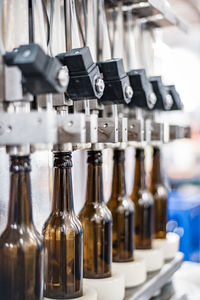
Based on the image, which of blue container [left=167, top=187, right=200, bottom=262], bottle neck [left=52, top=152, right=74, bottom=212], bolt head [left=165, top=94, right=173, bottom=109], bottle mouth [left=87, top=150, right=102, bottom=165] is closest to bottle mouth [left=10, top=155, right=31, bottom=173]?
bottle neck [left=52, top=152, right=74, bottom=212]

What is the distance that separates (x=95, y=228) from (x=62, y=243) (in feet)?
0.38

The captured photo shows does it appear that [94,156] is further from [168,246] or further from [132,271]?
[168,246]

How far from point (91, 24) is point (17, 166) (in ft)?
1.82

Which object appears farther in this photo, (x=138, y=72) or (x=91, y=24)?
(x=91, y=24)

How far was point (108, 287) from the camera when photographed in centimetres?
81

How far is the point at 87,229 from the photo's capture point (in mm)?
854

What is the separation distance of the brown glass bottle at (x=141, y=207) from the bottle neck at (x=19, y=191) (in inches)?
19.4

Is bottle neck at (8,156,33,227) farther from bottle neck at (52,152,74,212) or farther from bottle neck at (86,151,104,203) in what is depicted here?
bottle neck at (86,151,104,203)

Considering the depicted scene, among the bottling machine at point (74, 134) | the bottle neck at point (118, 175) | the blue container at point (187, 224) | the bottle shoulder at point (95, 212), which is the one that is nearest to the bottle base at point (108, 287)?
the bottling machine at point (74, 134)

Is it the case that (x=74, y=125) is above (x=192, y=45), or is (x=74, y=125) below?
below

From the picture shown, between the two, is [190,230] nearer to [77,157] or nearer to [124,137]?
[77,157]

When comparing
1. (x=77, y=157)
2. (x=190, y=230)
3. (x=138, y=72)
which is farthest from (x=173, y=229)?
(x=138, y=72)

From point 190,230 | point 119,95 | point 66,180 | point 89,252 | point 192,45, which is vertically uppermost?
point 192,45

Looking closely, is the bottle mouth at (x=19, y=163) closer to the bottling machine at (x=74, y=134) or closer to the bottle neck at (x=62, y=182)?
the bottling machine at (x=74, y=134)
